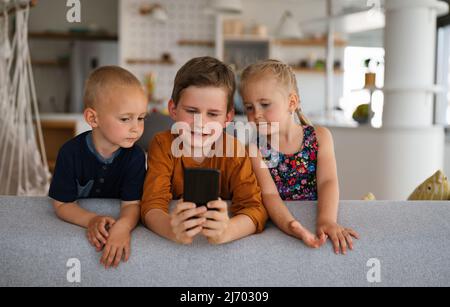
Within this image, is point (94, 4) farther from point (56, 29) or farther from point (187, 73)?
point (187, 73)

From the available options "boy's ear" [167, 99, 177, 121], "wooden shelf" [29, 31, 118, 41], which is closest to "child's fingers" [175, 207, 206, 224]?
"boy's ear" [167, 99, 177, 121]

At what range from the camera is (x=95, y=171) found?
1221 millimetres

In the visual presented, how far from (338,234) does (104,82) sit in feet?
2.04

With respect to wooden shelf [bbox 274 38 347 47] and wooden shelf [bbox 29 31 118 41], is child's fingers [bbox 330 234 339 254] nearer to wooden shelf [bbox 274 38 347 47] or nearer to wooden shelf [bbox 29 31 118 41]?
wooden shelf [bbox 274 38 347 47]

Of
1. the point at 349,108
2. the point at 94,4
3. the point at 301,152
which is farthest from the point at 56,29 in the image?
the point at 301,152

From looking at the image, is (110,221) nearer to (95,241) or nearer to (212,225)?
(95,241)

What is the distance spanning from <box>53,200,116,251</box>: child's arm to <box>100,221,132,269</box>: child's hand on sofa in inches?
0.8

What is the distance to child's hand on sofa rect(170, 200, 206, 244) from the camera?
2.96 feet

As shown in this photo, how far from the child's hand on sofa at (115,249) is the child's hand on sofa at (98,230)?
2cm

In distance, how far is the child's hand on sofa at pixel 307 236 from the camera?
1.02 m

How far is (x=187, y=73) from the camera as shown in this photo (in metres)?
1.18

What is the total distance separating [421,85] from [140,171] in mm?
2228
